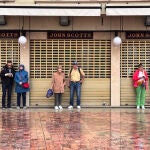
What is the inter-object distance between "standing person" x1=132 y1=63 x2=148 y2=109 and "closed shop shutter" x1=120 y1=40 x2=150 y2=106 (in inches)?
17.3

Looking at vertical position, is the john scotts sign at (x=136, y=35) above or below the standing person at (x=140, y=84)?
above

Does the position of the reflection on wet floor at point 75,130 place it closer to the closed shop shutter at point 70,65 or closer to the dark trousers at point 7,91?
the dark trousers at point 7,91

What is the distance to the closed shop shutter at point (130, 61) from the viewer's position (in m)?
18.1

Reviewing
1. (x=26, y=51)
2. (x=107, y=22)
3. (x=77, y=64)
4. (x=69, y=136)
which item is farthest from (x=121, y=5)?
(x=69, y=136)

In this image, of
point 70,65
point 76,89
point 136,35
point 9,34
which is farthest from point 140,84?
point 9,34

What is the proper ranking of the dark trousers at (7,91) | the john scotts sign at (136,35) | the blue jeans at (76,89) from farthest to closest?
the john scotts sign at (136,35)
the blue jeans at (76,89)
the dark trousers at (7,91)

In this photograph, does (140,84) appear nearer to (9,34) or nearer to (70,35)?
(70,35)

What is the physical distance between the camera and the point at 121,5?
16750mm

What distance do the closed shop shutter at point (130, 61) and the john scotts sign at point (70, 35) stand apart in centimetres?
138

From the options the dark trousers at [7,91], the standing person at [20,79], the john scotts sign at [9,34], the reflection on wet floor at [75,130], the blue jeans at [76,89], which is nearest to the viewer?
the reflection on wet floor at [75,130]

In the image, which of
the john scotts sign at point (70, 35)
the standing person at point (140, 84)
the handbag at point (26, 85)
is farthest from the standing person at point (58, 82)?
the standing person at point (140, 84)

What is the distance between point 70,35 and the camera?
59.2ft

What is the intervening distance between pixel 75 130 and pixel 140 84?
6.32 m

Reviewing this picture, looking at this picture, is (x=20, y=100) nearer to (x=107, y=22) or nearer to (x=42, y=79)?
(x=42, y=79)
